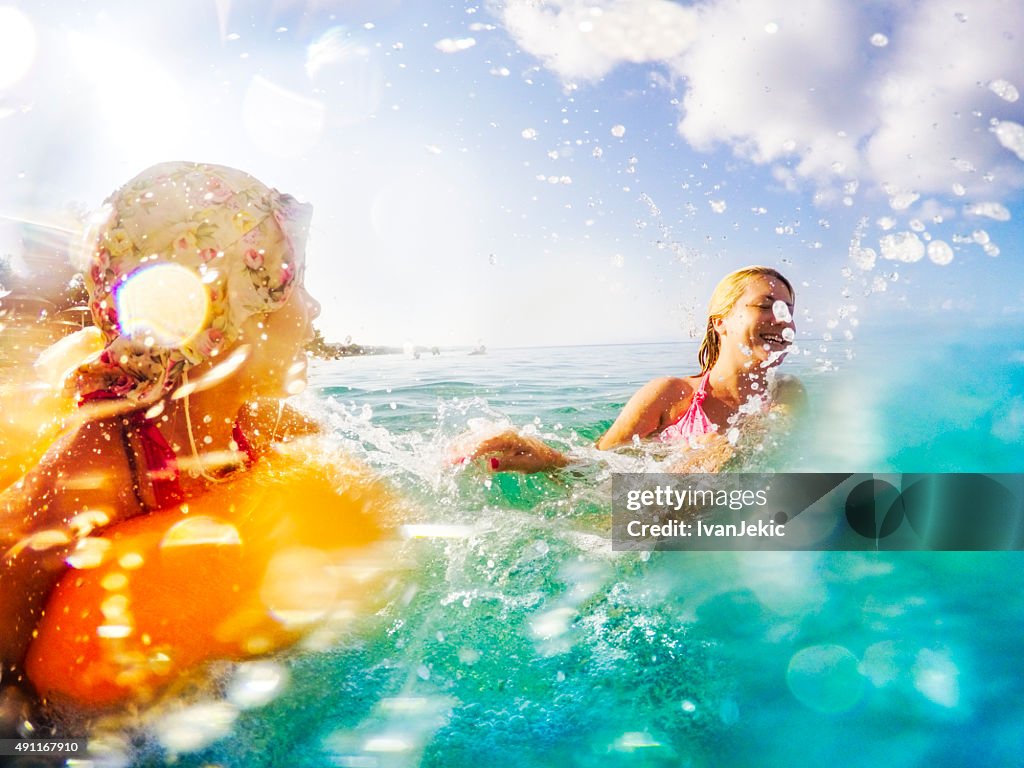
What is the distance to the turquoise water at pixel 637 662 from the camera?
1.37m

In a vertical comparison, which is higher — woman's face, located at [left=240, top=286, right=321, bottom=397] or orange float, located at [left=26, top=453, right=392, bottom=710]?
woman's face, located at [left=240, top=286, right=321, bottom=397]

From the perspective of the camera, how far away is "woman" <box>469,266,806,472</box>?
142 inches

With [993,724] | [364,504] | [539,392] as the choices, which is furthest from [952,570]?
[539,392]

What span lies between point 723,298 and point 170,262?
359 centimetres

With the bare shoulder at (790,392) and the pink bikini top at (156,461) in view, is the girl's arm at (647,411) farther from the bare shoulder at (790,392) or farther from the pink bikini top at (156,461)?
the pink bikini top at (156,461)

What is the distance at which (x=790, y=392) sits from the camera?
12.7 feet

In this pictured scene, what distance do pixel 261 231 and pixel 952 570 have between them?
3.07 m

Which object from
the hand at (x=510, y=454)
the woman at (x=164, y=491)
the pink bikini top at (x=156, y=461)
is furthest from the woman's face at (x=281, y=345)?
the hand at (x=510, y=454)

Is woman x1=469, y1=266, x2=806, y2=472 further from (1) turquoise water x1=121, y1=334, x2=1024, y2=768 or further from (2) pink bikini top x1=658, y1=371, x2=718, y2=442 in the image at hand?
(1) turquoise water x1=121, y1=334, x2=1024, y2=768

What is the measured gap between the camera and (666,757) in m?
1.34

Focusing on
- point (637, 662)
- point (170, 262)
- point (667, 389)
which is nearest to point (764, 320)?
point (667, 389)

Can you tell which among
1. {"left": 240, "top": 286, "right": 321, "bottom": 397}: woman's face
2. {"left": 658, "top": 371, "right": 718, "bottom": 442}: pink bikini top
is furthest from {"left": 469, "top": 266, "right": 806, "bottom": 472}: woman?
{"left": 240, "top": 286, "right": 321, "bottom": 397}: woman's face

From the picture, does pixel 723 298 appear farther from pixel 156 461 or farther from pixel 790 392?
pixel 156 461

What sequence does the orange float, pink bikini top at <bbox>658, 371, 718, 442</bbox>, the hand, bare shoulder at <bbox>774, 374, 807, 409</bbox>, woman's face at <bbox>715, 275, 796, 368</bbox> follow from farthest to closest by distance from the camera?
pink bikini top at <bbox>658, 371, 718, 442</bbox>
bare shoulder at <bbox>774, 374, 807, 409</bbox>
woman's face at <bbox>715, 275, 796, 368</bbox>
the hand
the orange float
